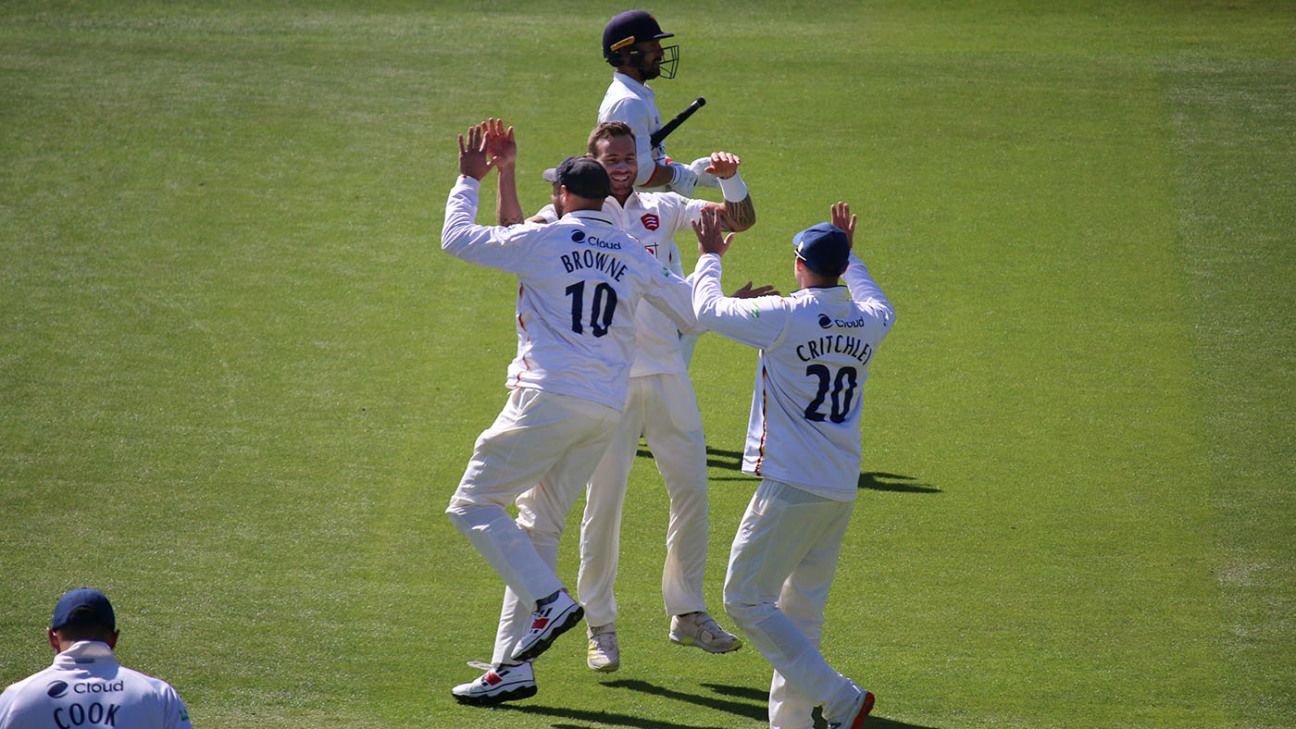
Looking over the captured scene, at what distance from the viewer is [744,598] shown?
621 centimetres

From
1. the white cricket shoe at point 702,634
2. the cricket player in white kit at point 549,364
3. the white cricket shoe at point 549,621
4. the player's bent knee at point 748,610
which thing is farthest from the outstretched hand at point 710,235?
the white cricket shoe at point 702,634

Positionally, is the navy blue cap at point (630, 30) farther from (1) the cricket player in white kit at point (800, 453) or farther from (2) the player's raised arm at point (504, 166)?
(1) the cricket player in white kit at point (800, 453)

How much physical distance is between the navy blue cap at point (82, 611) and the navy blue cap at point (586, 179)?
280cm

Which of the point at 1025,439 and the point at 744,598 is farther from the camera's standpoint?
the point at 1025,439

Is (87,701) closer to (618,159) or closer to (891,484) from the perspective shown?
(618,159)

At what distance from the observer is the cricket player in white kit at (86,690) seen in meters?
4.70

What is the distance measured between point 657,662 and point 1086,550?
3023 mm

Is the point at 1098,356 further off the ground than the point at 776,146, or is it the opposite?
the point at 776,146

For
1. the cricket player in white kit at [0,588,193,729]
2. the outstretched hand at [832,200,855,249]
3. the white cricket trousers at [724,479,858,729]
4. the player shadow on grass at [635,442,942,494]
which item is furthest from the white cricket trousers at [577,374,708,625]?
the cricket player in white kit at [0,588,193,729]

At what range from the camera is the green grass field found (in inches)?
292

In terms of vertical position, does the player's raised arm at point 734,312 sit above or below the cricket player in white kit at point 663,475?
above

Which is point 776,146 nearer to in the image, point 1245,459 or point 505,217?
point 1245,459

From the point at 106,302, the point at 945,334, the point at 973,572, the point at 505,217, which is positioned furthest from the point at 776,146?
the point at 505,217

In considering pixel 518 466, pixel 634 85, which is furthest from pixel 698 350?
pixel 518 466
